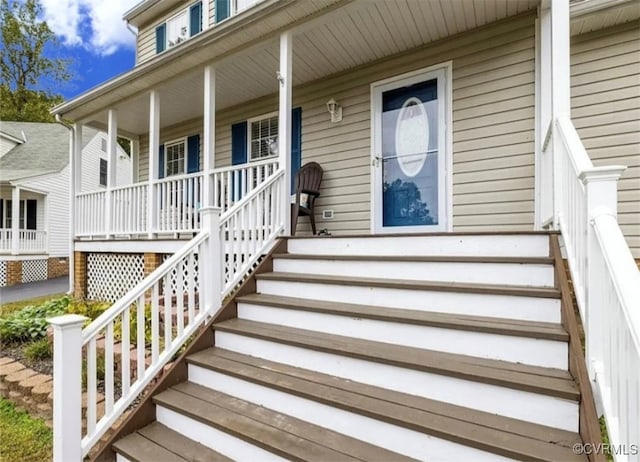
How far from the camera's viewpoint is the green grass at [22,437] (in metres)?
2.36

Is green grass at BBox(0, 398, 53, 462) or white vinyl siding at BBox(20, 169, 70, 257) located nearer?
green grass at BBox(0, 398, 53, 462)

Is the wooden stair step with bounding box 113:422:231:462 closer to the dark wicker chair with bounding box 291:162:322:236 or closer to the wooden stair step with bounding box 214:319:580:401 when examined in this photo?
the wooden stair step with bounding box 214:319:580:401

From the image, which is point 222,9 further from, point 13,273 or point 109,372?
point 13,273

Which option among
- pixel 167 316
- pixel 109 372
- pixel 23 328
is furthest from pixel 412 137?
pixel 23 328

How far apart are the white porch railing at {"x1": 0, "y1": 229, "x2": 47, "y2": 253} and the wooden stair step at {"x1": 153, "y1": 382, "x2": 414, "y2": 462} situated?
13197 millimetres

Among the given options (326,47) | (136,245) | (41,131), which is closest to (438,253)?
(326,47)

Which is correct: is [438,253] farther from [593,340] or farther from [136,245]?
[136,245]

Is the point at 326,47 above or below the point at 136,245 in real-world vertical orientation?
above

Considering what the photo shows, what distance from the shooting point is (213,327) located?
2.74 m

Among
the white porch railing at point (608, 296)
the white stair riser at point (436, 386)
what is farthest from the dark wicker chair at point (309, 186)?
the white porch railing at point (608, 296)

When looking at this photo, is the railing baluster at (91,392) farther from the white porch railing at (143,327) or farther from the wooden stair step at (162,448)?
the wooden stair step at (162,448)

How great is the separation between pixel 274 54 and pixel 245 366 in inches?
152

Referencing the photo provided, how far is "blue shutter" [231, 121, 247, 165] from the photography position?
20.2ft

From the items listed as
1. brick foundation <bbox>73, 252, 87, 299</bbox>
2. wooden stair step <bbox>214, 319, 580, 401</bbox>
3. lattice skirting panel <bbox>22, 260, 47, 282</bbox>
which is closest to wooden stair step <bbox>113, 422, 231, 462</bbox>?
wooden stair step <bbox>214, 319, 580, 401</bbox>
